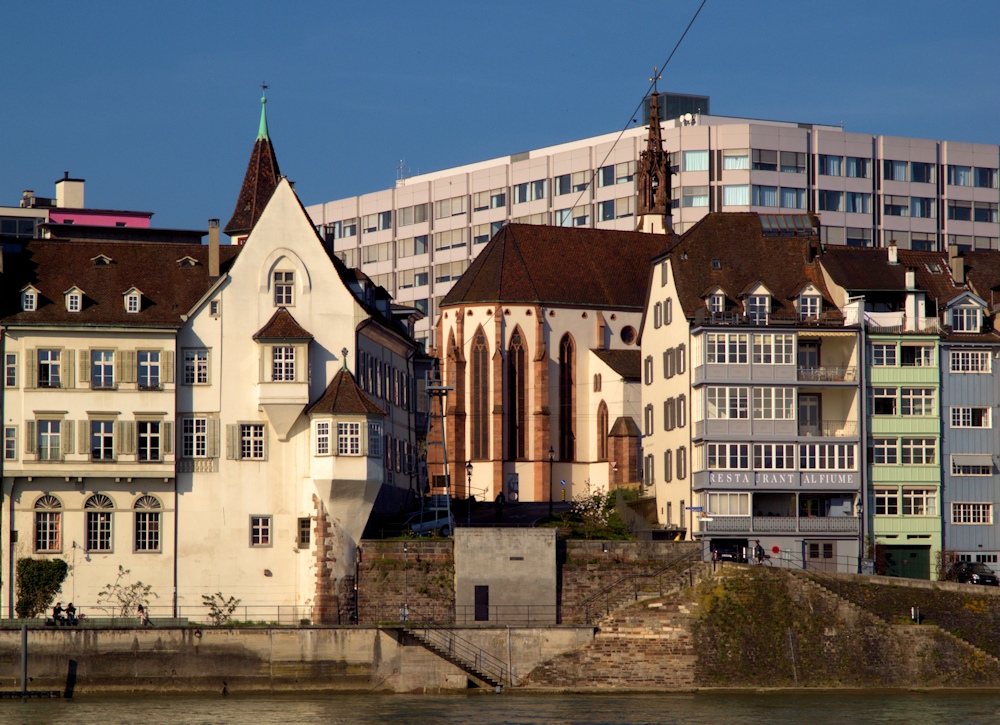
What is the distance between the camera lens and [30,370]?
261ft

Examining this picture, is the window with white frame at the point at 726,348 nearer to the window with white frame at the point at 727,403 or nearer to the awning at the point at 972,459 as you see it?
the window with white frame at the point at 727,403

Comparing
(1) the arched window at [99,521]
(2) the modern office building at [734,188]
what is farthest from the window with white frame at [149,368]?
(2) the modern office building at [734,188]

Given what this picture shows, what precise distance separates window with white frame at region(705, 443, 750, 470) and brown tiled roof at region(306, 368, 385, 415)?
49.0ft

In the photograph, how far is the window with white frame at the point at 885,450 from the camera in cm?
8712

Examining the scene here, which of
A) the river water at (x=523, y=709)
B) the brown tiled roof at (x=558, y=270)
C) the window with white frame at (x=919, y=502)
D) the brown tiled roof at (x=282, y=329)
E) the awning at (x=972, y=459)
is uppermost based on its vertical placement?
the brown tiled roof at (x=558, y=270)

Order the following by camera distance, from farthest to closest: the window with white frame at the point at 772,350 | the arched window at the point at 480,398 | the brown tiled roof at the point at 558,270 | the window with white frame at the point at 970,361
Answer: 1. the brown tiled roof at the point at 558,270
2. the arched window at the point at 480,398
3. the window with white frame at the point at 970,361
4. the window with white frame at the point at 772,350

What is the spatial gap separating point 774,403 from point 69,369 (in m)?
30.4

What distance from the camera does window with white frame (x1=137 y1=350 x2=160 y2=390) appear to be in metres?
80.5

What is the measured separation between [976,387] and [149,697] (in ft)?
129

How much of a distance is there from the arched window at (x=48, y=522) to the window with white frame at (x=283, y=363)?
10180mm

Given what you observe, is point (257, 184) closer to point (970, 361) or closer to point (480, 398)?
point (480, 398)

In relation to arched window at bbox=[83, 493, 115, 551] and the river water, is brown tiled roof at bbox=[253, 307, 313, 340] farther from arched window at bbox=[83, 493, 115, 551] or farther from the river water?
the river water

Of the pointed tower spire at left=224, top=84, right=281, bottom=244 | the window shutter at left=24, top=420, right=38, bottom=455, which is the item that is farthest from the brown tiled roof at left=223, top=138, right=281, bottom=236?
the window shutter at left=24, top=420, right=38, bottom=455

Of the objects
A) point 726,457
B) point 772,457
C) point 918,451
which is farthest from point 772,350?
point 918,451
